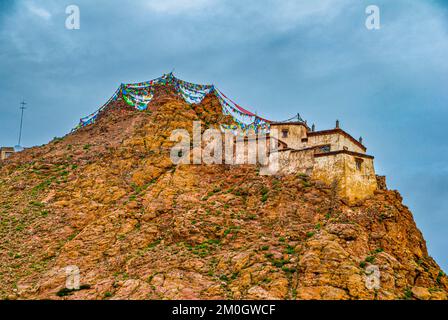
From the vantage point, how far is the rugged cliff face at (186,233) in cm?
3186

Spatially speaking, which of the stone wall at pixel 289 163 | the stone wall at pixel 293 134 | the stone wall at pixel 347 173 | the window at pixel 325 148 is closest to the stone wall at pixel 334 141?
the window at pixel 325 148

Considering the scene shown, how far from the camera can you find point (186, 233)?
3688 cm

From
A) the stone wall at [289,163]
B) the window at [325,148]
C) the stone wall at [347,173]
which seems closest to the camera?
the stone wall at [347,173]

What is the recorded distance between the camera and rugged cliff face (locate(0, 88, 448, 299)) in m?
31.9

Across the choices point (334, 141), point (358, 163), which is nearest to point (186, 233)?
point (358, 163)

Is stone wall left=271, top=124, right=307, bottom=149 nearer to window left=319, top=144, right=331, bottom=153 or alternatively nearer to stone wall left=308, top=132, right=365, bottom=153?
stone wall left=308, top=132, right=365, bottom=153

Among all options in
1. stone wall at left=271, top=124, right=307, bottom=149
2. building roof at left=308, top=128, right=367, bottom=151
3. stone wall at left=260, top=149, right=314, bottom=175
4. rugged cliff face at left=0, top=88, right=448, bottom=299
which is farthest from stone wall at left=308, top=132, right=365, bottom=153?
rugged cliff face at left=0, top=88, right=448, bottom=299

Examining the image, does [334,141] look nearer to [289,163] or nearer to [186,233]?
[289,163]

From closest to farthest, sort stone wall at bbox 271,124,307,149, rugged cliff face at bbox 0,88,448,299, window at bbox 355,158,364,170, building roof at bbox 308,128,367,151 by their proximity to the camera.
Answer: rugged cliff face at bbox 0,88,448,299 < window at bbox 355,158,364,170 < building roof at bbox 308,128,367,151 < stone wall at bbox 271,124,307,149

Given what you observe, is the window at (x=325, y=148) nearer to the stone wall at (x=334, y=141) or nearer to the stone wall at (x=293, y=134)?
the stone wall at (x=334, y=141)

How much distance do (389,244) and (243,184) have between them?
37.5 ft
